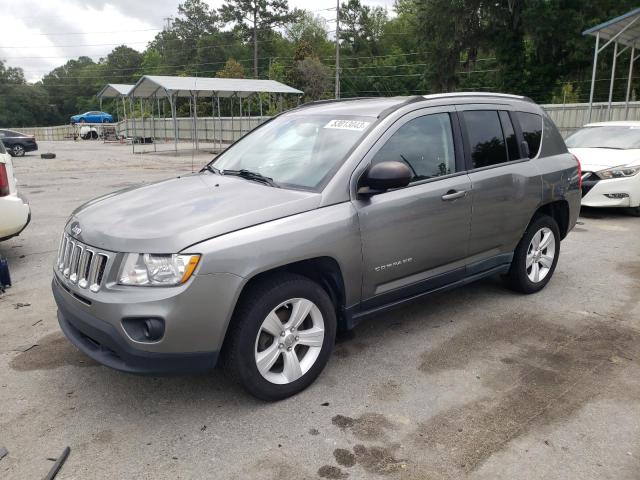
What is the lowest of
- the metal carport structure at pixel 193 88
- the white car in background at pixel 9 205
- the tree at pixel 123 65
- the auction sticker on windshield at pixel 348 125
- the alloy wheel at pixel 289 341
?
the alloy wheel at pixel 289 341

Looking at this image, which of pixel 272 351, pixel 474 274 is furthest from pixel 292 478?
pixel 474 274

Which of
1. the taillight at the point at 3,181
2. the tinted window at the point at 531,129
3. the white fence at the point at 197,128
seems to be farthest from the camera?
the white fence at the point at 197,128

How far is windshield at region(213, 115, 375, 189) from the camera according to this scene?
362 centimetres

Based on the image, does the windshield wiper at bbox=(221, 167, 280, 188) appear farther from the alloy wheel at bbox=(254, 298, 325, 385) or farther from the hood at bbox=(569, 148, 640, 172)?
the hood at bbox=(569, 148, 640, 172)

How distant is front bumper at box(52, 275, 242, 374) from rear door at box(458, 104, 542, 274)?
230 cm

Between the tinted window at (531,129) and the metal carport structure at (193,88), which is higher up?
the metal carport structure at (193,88)

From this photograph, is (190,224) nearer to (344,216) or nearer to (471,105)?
(344,216)

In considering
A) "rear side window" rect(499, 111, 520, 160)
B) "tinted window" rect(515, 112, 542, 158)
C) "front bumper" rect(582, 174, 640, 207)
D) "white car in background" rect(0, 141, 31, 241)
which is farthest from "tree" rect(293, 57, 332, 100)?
"rear side window" rect(499, 111, 520, 160)

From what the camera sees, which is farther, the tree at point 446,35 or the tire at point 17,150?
the tree at point 446,35

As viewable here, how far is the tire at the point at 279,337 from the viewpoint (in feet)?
9.85

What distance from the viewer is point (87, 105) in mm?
103438

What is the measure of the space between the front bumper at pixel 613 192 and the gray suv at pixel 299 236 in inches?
186

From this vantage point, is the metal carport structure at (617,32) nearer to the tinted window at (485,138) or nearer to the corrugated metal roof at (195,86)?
the tinted window at (485,138)

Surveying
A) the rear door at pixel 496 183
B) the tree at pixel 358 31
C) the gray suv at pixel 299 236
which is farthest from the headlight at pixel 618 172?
the tree at pixel 358 31
